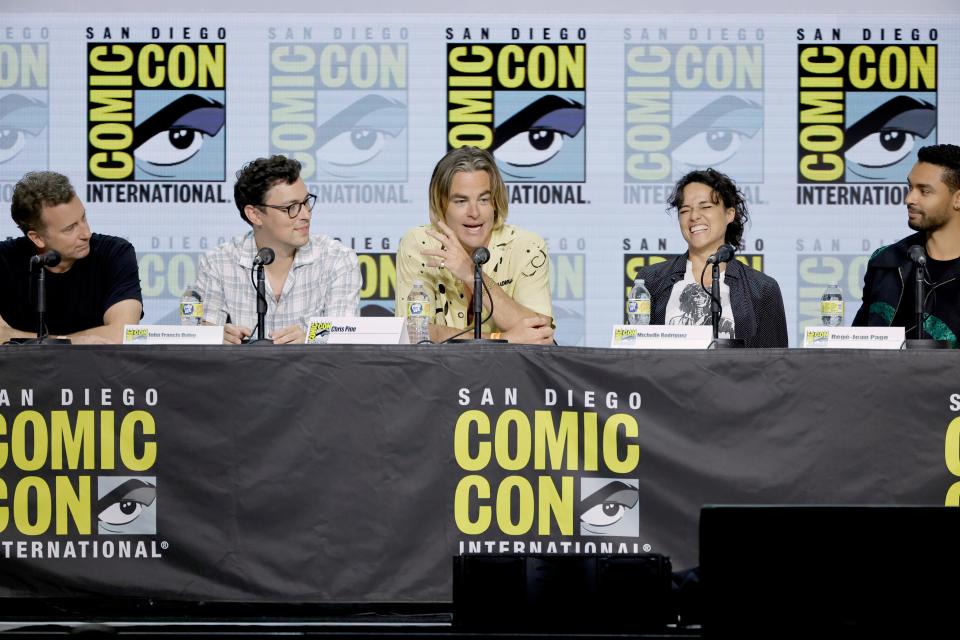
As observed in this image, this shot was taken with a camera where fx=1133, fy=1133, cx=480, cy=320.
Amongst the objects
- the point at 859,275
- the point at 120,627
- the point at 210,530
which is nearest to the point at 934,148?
the point at 859,275

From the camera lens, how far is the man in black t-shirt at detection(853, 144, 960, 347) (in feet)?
11.4

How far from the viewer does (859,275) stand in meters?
4.61

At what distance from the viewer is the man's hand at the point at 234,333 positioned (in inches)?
122

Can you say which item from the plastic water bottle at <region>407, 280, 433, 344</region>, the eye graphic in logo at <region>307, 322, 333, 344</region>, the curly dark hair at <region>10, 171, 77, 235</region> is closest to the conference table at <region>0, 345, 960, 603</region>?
the eye graphic in logo at <region>307, 322, 333, 344</region>

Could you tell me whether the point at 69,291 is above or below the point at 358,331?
above

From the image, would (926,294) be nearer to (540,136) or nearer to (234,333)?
(540,136)

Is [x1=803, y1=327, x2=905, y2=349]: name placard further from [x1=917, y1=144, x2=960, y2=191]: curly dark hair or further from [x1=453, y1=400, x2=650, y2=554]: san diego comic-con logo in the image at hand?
[x1=917, y1=144, x2=960, y2=191]: curly dark hair

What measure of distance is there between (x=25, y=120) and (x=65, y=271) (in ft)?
4.18

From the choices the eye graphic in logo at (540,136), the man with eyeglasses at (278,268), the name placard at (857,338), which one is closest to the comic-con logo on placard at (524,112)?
the eye graphic in logo at (540,136)

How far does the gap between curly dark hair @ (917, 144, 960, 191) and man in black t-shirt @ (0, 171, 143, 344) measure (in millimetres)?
2605

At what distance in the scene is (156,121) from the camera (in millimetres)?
4684

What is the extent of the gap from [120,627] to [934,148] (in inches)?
125

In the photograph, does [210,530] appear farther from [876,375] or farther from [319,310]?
[876,375]

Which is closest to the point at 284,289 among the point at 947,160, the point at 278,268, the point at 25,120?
the point at 278,268
